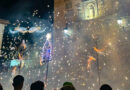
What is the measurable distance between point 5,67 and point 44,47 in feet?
29.1

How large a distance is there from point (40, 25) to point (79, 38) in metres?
7.95

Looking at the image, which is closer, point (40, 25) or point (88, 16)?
point (88, 16)

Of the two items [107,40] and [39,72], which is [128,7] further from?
[39,72]

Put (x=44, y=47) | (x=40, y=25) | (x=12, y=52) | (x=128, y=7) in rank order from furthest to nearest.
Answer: (x=12, y=52) → (x=40, y=25) → (x=44, y=47) → (x=128, y=7)

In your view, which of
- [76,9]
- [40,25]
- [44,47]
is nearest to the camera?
[76,9]

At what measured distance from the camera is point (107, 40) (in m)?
16.1

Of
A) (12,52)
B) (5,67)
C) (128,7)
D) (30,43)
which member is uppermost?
(128,7)

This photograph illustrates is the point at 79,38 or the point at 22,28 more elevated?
the point at 22,28

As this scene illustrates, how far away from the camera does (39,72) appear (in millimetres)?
20094

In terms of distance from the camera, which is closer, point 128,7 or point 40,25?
point 128,7

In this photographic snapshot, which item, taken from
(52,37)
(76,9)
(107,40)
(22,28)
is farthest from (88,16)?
(22,28)

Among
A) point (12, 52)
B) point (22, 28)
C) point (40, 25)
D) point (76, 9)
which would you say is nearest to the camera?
point (76, 9)

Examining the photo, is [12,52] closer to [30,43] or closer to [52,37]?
[30,43]

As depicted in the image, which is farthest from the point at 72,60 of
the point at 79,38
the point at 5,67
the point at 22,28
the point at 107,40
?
the point at 5,67
